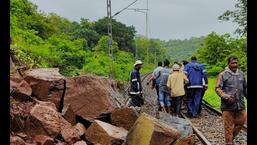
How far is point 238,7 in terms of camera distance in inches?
1757

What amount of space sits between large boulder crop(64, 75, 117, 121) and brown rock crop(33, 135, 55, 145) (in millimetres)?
2465

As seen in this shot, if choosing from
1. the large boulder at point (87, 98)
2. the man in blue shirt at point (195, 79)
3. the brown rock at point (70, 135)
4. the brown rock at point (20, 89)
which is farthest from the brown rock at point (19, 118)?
the man in blue shirt at point (195, 79)

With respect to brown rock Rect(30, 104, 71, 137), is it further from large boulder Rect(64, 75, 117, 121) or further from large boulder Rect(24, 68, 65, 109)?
large boulder Rect(64, 75, 117, 121)

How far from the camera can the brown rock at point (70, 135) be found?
25.9 ft

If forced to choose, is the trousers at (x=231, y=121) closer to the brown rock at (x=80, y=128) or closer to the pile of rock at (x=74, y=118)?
the pile of rock at (x=74, y=118)

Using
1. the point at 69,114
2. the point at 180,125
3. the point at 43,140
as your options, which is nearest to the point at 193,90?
→ the point at 180,125

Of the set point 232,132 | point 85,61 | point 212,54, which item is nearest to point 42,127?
point 232,132

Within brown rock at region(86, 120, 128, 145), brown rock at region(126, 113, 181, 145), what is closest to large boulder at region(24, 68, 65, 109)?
brown rock at region(86, 120, 128, 145)

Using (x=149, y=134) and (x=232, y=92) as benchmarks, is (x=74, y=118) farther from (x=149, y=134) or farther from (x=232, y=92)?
(x=232, y=92)

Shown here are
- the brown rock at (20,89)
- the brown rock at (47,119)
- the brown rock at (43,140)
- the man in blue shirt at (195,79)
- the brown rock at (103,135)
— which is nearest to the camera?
the brown rock at (43,140)

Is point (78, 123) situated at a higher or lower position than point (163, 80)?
lower

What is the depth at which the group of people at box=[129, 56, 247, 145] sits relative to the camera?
7.21 metres
